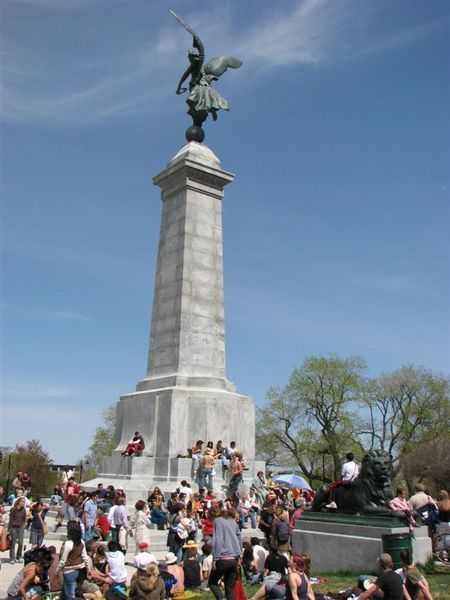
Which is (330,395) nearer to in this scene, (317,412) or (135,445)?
(317,412)

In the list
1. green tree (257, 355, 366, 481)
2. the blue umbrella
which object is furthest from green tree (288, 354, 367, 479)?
the blue umbrella

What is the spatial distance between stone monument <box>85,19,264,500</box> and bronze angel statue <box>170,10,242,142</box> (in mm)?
104

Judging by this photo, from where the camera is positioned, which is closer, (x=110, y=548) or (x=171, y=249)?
A: (x=110, y=548)

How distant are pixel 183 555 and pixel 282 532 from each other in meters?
2.57

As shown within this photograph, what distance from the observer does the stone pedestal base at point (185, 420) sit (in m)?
22.4

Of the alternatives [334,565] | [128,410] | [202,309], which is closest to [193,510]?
[334,565]

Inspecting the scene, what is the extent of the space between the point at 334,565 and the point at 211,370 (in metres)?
13.2

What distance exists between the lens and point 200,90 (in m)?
28.6

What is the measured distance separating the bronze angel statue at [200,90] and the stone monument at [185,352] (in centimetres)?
10

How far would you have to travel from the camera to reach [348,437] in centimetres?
5447

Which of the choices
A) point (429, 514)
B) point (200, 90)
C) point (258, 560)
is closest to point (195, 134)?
point (200, 90)

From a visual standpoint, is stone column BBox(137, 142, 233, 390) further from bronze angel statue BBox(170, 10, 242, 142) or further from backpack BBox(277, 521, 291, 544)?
backpack BBox(277, 521, 291, 544)

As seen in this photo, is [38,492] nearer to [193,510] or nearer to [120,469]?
[120,469]

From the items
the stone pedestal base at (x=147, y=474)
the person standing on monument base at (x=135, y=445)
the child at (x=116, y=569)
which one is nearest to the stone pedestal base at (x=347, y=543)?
the child at (x=116, y=569)
